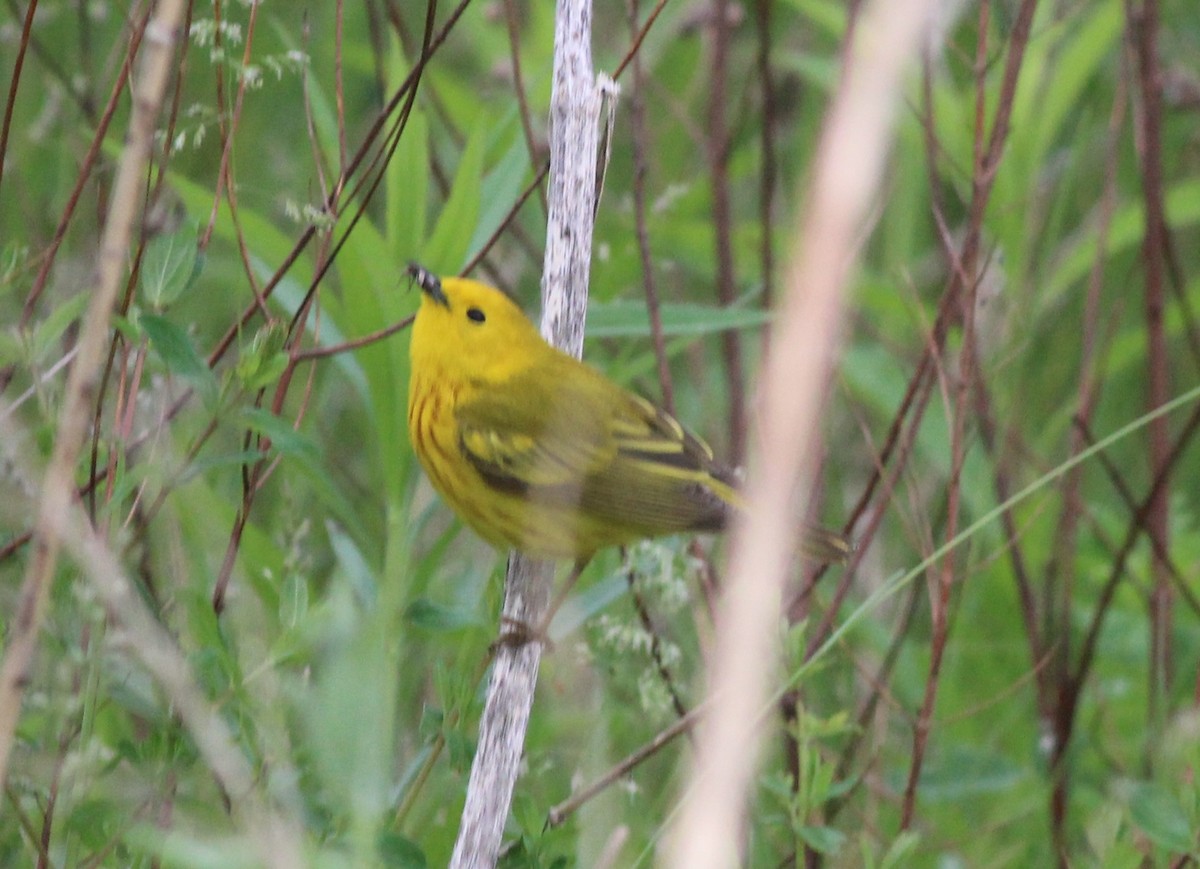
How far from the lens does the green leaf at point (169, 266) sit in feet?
6.55

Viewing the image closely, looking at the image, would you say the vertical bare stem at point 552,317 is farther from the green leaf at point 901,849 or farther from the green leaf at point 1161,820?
the green leaf at point 1161,820

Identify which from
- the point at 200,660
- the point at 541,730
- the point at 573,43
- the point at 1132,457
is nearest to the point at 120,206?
the point at 200,660

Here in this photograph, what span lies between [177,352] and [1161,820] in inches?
65.5

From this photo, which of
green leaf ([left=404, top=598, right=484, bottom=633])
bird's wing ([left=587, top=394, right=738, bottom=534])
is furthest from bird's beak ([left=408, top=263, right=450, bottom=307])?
green leaf ([left=404, top=598, right=484, bottom=633])

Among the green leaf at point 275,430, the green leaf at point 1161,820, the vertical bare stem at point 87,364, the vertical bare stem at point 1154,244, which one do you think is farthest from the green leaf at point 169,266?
the vertical bare stem at point 1154,244

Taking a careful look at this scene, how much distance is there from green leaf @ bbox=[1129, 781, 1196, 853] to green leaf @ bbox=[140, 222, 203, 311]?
165 centimetres

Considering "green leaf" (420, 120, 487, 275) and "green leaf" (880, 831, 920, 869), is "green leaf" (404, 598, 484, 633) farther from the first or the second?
"green leaf" (420, 120, 487, 275)

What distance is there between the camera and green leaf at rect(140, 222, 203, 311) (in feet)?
6.55

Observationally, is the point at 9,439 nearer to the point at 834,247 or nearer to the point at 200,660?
the point at 200,660

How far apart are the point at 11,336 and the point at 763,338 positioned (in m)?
2.27

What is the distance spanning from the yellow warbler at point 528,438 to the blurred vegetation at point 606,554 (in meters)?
0.11

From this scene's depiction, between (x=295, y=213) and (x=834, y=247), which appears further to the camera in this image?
(x=295, y=213)

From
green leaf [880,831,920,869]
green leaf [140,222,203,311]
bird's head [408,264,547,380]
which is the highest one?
green leaf [140,222,203,311]

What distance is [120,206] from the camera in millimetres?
1468
